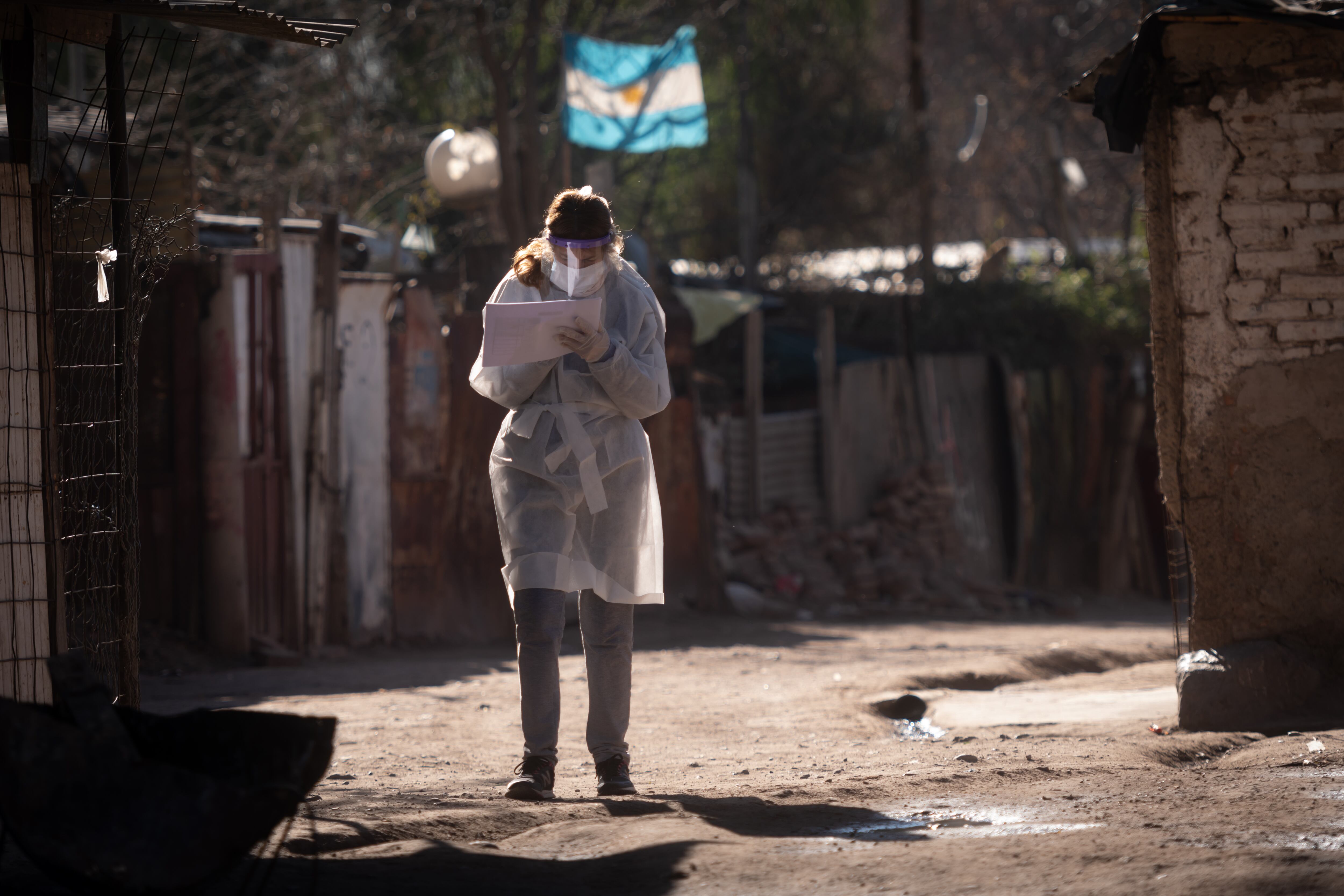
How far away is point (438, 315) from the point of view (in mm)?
7957

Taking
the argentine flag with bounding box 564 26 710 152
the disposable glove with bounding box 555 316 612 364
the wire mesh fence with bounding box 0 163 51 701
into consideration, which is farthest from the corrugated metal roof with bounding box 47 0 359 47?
the argentine flag with bounding box 564 26 710 152

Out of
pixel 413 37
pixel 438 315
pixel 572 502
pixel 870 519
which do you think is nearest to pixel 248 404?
pixel 438 315

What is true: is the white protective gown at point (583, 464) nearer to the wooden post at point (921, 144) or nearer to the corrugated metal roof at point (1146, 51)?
the corrugated metal roof at point (1146, 51)

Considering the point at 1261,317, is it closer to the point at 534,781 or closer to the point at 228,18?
the point at 534,781

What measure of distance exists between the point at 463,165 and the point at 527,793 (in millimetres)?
6678

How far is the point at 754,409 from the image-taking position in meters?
11.1

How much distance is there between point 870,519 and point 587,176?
13.5ft

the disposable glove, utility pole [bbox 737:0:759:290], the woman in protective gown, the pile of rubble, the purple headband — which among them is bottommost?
the pile of rubble

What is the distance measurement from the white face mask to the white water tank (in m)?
6.00

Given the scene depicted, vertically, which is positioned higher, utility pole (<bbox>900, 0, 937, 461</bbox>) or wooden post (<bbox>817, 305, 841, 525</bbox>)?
utility pole (<bbox>900, 0, 937, 461</bbox>)

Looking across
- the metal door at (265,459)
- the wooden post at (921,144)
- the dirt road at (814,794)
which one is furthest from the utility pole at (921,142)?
the metal door at (265,459)

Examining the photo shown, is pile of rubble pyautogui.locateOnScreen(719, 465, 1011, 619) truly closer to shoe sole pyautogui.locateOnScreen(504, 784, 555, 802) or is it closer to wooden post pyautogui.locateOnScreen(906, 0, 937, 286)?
wooden post pyautogui.locateOnScreen(906, 0, 937, 286)

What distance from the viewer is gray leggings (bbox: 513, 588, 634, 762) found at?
349cm

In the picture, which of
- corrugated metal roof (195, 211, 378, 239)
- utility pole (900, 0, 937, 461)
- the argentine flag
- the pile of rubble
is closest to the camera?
corrugated metal roof (195, 211, 378, 239)
